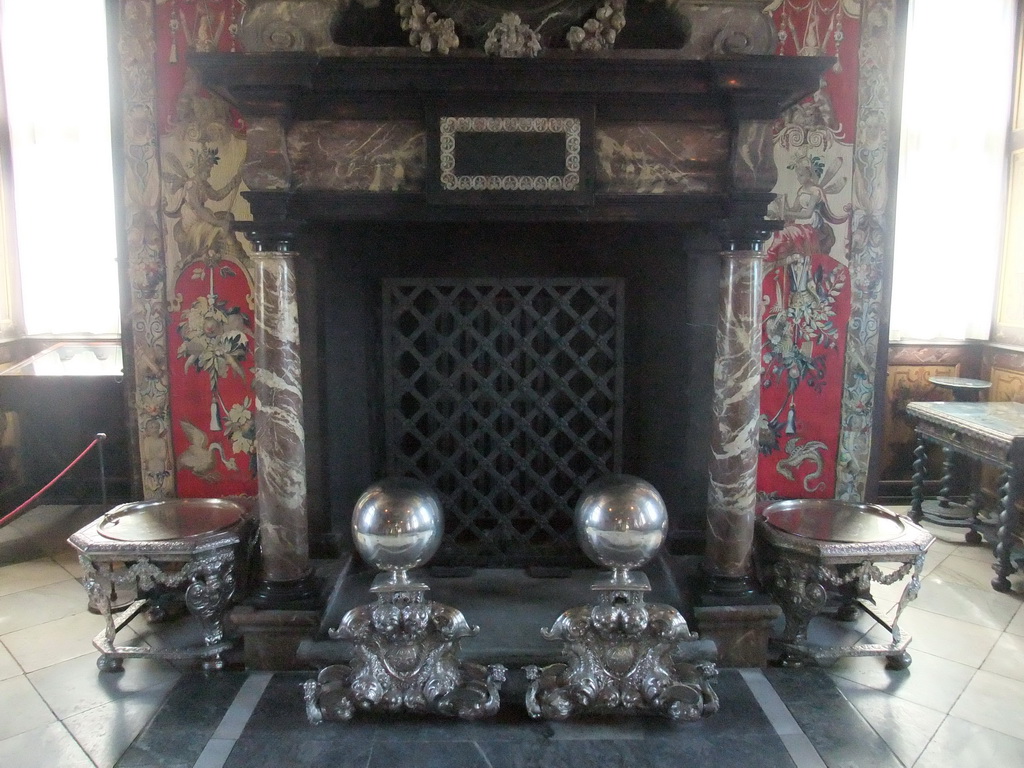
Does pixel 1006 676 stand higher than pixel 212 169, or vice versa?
pixel 212 169

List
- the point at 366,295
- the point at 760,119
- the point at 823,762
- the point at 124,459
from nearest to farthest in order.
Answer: the point at 823,762, the point at 760,119, the point at 366,295, the point at 124,459

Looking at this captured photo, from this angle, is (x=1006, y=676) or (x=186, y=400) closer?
(x=1006, y=676)

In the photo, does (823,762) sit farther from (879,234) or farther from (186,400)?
(186,400)

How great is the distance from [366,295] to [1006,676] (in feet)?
9.53

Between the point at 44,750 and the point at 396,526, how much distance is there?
1275 millimetres

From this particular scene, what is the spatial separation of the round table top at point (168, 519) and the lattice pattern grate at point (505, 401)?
0.73 m

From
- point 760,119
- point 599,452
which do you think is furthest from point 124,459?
point 760,119

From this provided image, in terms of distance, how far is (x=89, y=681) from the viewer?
2.79 meters

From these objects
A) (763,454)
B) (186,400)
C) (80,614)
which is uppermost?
(186,400)

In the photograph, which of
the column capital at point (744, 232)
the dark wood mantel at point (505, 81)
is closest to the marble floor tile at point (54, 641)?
the dark wood mantel at point (505, 81)

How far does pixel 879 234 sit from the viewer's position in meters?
3.37

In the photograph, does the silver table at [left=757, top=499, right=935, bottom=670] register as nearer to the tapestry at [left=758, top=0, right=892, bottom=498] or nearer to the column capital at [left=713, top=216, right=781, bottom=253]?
the tapestry at [left=758, top=0, right=892, bottom=498]

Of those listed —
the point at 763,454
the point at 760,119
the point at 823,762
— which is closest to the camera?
the point at 823,762

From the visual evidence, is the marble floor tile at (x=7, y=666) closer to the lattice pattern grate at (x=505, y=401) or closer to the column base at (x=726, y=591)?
the lattice pattern grate at (x=505, y=401)
